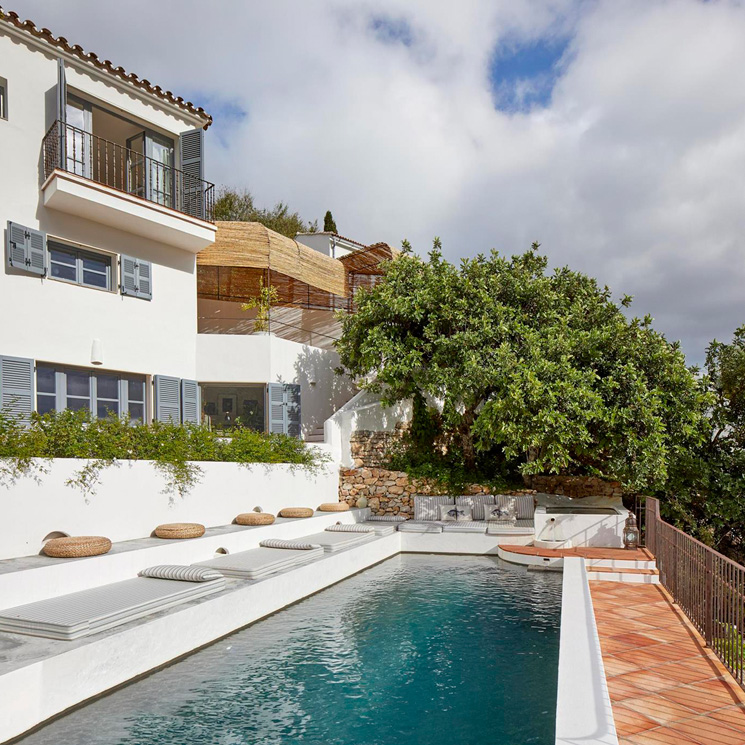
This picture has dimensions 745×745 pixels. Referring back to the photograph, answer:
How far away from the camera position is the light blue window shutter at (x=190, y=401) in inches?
650

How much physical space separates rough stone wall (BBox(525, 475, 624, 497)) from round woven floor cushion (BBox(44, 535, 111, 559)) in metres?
12.7

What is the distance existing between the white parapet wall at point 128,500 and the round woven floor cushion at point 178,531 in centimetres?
33

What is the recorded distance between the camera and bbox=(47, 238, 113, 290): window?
14.2 meters

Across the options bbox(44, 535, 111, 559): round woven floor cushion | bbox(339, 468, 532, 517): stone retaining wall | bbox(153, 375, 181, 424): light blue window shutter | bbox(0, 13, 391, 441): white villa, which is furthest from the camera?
bbox(339, 468, 532, 517): stone retaining wall

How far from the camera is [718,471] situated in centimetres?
1762

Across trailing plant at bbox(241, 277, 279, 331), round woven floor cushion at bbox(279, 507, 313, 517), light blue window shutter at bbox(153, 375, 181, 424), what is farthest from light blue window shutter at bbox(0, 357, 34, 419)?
trailing plant at bbox(241, 277, 279, 331)

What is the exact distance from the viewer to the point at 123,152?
16.8 m

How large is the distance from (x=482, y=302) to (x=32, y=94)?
39.1 feet

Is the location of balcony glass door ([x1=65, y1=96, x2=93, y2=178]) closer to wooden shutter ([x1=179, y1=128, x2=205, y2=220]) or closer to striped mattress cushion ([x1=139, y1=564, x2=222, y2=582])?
wooden shutter ([x1=179, y1=128, x2=205, y2=220])

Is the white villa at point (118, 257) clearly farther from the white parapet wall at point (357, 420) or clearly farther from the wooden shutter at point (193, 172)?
the white parapet wall at point (357, 420)

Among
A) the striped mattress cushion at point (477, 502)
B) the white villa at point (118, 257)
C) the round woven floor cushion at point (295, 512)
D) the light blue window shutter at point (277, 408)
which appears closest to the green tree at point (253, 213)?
the white villa at point (118, 257)

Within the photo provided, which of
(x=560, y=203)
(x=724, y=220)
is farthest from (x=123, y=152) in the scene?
(x=724, y=220)

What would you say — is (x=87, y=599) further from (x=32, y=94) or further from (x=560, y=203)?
(x=560, y=203)

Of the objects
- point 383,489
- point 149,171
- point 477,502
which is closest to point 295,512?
point 383,489
